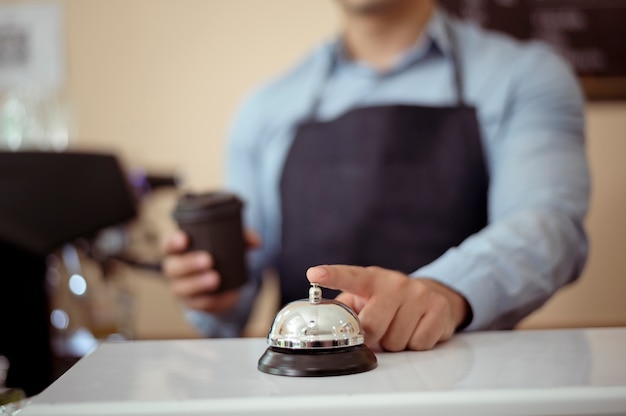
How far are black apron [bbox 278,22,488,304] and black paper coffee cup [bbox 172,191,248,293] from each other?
280 mm

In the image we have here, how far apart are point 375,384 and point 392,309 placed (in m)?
0.15


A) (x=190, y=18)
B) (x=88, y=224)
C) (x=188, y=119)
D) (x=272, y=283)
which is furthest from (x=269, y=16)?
(x=88, y=224)

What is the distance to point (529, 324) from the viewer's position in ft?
7.19

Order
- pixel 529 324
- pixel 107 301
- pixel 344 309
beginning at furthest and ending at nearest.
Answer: pixel 529 324 < pixel 107 301 < pixel 344 309

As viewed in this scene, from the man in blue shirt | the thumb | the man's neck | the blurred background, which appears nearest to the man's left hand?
the thumb

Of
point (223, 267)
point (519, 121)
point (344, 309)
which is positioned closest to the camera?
point (344, 309)

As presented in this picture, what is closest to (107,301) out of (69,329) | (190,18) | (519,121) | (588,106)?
(69,329)

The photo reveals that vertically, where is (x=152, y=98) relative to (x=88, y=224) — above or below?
above

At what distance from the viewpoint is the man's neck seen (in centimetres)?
155

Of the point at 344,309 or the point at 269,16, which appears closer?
the point at 344,309

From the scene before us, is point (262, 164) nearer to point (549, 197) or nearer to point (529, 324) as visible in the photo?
point (549, 197)

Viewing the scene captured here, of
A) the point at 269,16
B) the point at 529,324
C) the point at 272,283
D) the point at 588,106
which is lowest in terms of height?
the point at 529,324

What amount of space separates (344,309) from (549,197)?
68cm

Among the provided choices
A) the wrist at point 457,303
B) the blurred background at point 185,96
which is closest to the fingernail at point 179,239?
the wrist at point 457,303
